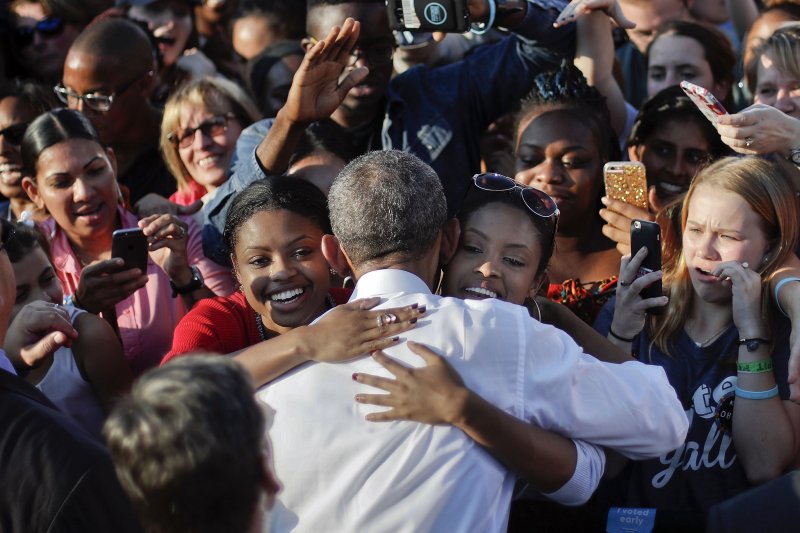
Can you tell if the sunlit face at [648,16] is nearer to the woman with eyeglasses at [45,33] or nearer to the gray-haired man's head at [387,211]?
the woman with eyeglasses at [45,33]

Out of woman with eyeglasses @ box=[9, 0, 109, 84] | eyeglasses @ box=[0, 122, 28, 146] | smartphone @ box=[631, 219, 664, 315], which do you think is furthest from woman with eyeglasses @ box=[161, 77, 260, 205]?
smartphone @ box=[631, 219, 664, 315]

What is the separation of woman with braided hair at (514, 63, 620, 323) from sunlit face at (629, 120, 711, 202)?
21 cm

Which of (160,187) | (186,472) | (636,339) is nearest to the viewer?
(186,472)

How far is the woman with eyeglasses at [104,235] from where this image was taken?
399 cm

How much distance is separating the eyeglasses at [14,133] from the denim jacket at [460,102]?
1.13m

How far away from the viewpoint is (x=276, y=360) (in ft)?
8.08

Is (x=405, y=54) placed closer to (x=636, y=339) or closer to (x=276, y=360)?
(x=636, y=339)

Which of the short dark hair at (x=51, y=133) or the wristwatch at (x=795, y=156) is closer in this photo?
the wristwatch at (x=795, y=156)

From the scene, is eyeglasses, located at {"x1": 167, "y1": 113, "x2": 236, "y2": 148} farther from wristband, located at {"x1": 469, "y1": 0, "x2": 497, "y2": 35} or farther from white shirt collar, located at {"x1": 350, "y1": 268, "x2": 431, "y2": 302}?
white shirt collar, located at {"x1": 350, "y1": 268, "x2": 431, "y2": 302}

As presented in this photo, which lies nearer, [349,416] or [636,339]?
[349,416]

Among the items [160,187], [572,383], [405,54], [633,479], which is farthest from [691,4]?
[572,383]

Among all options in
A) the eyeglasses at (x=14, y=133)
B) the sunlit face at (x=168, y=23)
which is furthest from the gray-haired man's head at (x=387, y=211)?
the sunlit face at (x=168, y=23)

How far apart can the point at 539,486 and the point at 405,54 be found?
3.24m

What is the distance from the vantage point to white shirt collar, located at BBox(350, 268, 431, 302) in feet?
8.12
